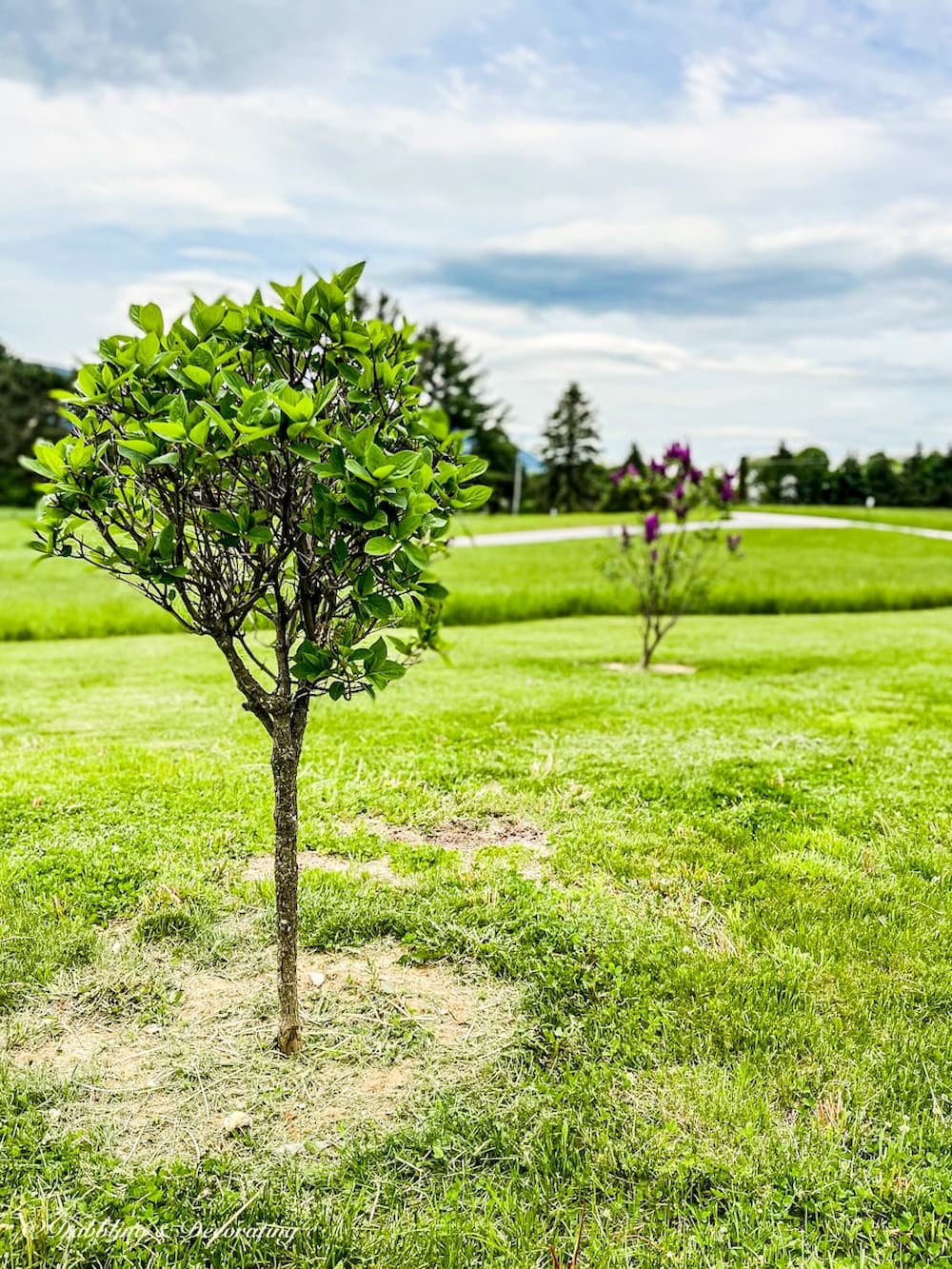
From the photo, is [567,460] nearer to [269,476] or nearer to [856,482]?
[856,482]

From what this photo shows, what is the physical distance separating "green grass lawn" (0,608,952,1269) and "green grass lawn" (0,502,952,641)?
16.6ft

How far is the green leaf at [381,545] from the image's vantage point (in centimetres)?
218

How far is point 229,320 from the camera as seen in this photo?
2451mm

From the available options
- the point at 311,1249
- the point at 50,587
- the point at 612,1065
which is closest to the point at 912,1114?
the point at 612,1065

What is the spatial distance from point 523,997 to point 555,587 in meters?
15.5

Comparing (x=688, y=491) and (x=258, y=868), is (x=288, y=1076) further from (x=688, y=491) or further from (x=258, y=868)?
(x=688, y=491)

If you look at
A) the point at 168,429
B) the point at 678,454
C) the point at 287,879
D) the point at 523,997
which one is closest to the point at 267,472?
the point at 168,429

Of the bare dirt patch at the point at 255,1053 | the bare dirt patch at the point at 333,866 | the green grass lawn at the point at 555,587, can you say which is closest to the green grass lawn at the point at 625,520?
the green grass lawn at the point at 555,587

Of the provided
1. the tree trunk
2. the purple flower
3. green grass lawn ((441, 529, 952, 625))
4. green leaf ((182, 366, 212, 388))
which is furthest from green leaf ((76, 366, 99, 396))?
green grass lawn ((441, 529, 952, 625))

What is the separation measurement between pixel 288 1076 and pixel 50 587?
16.9 metres

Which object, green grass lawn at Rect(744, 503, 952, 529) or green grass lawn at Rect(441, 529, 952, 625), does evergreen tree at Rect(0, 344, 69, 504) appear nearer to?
green grass lawn at Rect(441, 529, 952, 625)

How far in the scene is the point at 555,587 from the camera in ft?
60.1

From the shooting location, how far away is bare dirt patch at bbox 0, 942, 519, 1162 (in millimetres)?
2508

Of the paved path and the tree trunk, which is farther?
the paved path
